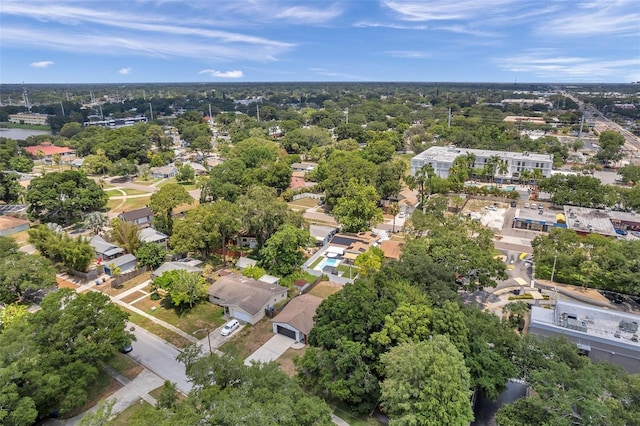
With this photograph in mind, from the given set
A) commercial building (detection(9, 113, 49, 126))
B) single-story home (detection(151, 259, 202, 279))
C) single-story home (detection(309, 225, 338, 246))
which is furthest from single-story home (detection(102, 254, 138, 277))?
commercial building (detection(9, 113, 49, 126))

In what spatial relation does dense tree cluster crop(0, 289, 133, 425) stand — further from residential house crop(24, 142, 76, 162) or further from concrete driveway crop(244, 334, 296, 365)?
residential house crop(24, 142, 76, 162)

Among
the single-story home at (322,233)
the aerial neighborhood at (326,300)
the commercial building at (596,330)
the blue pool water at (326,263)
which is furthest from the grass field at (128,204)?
the commercial building at (596,330)

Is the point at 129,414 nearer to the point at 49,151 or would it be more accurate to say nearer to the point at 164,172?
the point at 164,172

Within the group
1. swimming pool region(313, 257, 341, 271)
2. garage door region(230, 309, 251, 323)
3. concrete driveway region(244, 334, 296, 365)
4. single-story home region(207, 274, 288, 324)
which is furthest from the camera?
swimming pool region(313, 257, 341, 271)

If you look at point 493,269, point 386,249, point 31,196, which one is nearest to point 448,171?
point 386,249

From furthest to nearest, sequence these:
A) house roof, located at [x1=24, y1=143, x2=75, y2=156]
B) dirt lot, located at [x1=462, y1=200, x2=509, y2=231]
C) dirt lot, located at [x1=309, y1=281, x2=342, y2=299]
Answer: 1. house roof, located at [x1=24, y1=143, x2=75, y2=156]
2. dirt lot, located at [x1=462, y1=200, x2=509, y2=231]
3. dirt lot, located at [x1=309, y1=281, x2=342, y2=299]

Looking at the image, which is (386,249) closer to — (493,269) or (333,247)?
(333,247)

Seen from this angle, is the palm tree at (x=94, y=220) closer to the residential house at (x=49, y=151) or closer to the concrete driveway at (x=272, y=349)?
the concrete driveway at (x=272, y=349)

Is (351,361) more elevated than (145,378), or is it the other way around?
(351,361)
